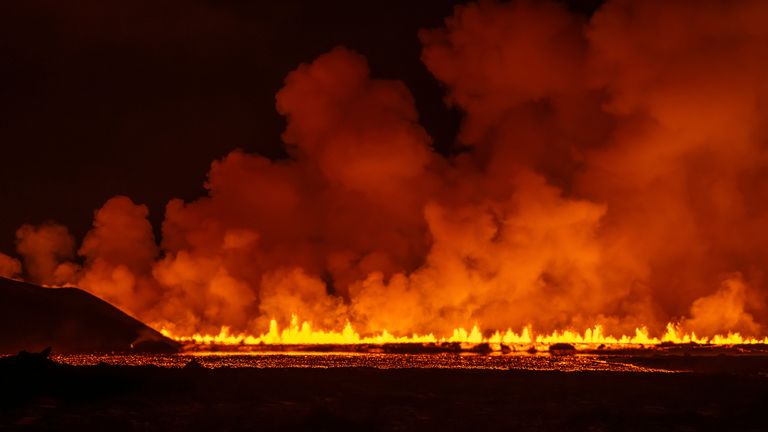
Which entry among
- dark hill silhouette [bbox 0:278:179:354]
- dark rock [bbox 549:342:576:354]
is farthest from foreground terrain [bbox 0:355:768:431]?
dark rock [bbox 549:342:576:354]

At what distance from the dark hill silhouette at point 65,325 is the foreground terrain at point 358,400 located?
3435 centimetres

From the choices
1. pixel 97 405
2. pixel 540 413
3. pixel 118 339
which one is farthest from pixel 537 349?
pixel 97 405

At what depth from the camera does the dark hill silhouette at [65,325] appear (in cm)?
9800

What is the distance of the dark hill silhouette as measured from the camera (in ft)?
322

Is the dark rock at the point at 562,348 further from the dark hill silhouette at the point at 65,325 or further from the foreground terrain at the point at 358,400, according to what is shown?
the dark hill silhouette at the point at 65,325

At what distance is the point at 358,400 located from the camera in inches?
2159

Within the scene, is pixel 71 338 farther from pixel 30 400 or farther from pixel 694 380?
pixel 694 380

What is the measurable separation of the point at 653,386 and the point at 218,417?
117 ft

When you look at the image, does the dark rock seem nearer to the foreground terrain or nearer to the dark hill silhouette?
the foreground terrain

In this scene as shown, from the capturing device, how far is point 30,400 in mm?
48406

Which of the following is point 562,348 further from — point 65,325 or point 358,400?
point 358,400

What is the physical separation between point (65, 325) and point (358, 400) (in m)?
62.2

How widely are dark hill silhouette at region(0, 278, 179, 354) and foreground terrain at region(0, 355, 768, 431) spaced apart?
113ft

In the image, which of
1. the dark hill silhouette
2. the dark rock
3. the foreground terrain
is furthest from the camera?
the dark rock
